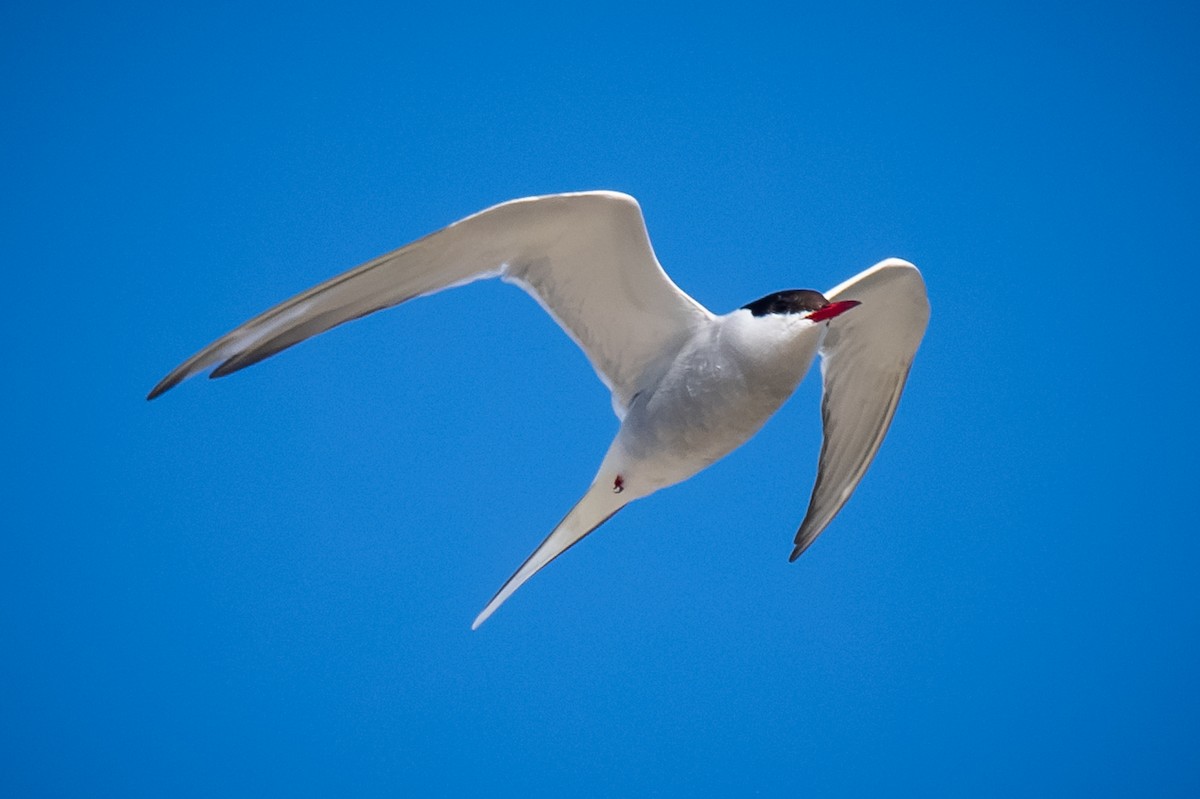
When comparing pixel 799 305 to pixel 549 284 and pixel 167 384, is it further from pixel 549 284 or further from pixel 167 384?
pixel 167 384

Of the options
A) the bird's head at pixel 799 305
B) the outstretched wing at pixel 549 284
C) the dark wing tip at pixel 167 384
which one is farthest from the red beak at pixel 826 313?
the dark wing tip at pixel 167 384

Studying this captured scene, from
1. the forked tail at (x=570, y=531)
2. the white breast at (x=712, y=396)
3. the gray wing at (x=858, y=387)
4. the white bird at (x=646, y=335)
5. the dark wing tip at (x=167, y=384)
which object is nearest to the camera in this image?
the dark wing tip at (x=167, y=384)

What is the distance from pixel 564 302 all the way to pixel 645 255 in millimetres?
246

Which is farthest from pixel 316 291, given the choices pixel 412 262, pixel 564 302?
pixel 564 302

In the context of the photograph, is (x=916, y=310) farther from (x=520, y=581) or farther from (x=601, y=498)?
(x=520, y=581)

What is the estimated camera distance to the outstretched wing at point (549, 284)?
92.5 inches

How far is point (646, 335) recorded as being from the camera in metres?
2.88

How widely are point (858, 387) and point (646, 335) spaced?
610 mm

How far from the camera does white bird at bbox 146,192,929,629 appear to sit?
2422 millimetres

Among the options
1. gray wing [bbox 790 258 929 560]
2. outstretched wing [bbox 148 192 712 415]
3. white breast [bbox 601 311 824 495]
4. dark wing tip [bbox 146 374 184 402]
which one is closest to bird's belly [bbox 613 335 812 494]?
white breast [bbox 601 311 824 495]

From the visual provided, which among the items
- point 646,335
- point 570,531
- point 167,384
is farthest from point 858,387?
point 167,384

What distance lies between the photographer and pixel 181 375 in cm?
230

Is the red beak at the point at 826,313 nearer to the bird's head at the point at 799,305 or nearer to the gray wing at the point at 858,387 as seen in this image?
the bird's head at the point at 799,305

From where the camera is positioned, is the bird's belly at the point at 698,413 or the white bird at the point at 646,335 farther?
the bird's belly at the point at 698,413
